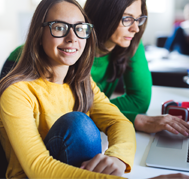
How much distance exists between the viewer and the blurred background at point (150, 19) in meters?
4.86

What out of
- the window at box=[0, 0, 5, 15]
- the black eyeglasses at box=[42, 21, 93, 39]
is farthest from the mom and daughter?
the window at box=[0, 0, 5, 15]

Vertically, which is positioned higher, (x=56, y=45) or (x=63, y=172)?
(x=56, y=45)

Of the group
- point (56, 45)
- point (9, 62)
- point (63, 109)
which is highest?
point (56, 45)

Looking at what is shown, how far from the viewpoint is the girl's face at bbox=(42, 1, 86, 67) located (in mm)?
1000

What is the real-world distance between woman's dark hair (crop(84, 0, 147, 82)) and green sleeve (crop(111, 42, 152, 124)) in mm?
62

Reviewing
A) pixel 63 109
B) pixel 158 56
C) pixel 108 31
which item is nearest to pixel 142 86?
pixel 108 31

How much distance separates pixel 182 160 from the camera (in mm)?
932

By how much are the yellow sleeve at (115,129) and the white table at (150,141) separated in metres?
0.03

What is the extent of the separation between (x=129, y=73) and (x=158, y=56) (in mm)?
1712

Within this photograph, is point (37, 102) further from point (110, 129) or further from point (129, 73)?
point (129, 73)

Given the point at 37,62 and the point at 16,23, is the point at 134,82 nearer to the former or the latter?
the point at 37,62

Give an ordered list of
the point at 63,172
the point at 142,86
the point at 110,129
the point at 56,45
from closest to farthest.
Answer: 1. the point at 63,172
2. the point at 56,45
3. the point at 110,129
4. the point at 142,86

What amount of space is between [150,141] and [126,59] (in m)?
0.65

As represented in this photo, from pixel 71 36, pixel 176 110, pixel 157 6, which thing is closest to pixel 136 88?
pixel 176 110
